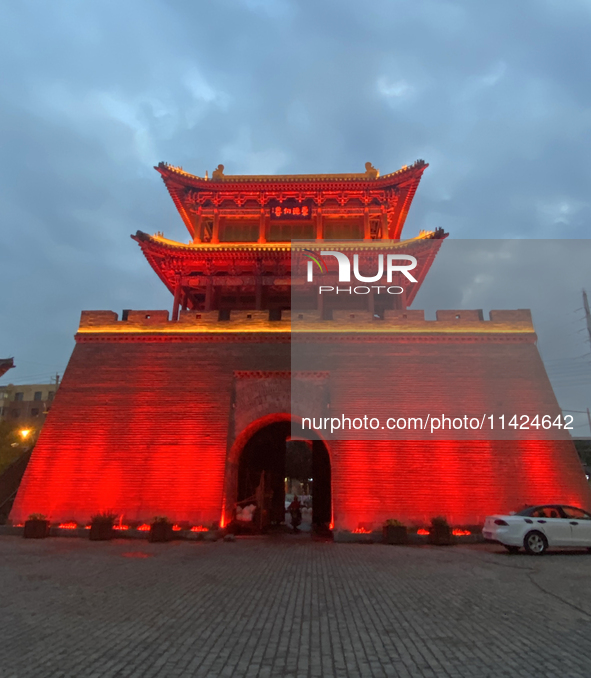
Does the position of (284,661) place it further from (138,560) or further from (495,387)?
(495,387)

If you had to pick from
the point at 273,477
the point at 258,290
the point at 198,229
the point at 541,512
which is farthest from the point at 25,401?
the point at 541,512

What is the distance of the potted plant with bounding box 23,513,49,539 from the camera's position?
1145cm

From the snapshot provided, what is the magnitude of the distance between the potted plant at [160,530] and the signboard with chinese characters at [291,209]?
516 inches

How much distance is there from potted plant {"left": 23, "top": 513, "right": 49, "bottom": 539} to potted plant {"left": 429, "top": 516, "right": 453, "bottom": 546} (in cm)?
1025

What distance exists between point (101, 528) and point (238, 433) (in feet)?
14.2

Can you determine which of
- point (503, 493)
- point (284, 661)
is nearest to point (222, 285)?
point (503, 493)

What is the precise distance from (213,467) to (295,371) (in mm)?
3745

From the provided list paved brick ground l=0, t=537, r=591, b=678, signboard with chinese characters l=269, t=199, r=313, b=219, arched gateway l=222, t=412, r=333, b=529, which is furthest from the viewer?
signboard with chinese characters l=269, t=199, r=313, b=219

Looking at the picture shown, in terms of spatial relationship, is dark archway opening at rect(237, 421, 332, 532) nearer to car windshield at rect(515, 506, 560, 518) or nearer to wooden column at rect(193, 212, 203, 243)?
car windshield at rect(515, 506, 560, 518)

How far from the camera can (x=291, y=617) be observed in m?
4.97

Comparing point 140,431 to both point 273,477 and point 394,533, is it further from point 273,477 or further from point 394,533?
point 394,533

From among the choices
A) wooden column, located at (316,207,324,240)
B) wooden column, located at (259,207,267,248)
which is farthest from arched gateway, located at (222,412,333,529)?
wooden column, located at (316,207,324,240)

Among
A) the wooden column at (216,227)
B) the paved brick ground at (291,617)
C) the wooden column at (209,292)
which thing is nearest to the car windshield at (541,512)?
the paved brick ground at (291,617)

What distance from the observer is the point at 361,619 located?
4875 millimetres
